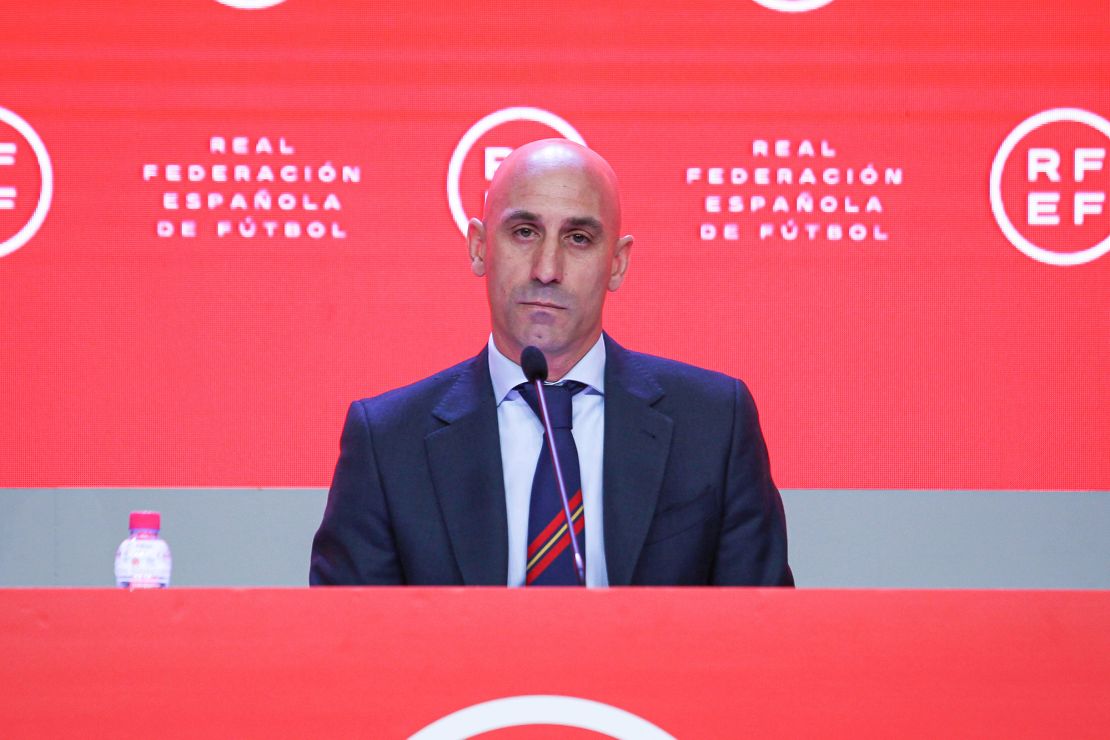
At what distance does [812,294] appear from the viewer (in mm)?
2879

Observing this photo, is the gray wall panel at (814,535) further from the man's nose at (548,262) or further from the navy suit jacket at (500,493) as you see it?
the man's nose at (548,262)

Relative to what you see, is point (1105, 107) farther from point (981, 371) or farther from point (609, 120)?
point (609, 120)

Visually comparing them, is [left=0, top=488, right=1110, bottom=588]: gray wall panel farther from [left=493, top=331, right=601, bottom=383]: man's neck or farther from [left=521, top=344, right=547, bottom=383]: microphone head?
[left=521, top=344, right=547, bottom=383]: microphone head

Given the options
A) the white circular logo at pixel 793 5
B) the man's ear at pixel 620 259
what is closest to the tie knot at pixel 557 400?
the man's ear at pixel 620 259

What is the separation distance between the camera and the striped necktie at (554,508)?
5.84ft

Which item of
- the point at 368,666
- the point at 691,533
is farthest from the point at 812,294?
the point at 368,666

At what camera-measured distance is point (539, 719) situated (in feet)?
3.81

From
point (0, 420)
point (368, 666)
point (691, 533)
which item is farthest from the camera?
point (0, 420)

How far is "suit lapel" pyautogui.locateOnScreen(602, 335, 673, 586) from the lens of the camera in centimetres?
180

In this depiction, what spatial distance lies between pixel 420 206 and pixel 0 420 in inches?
37.9

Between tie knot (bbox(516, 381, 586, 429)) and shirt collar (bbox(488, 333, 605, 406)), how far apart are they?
0.01 meters

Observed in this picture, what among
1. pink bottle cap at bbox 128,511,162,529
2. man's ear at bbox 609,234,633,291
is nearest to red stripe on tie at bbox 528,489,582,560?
man's ear at bbox 609,234,633,291

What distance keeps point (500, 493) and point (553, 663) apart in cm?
68

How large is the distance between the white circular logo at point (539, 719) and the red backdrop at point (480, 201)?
5.70 feet
